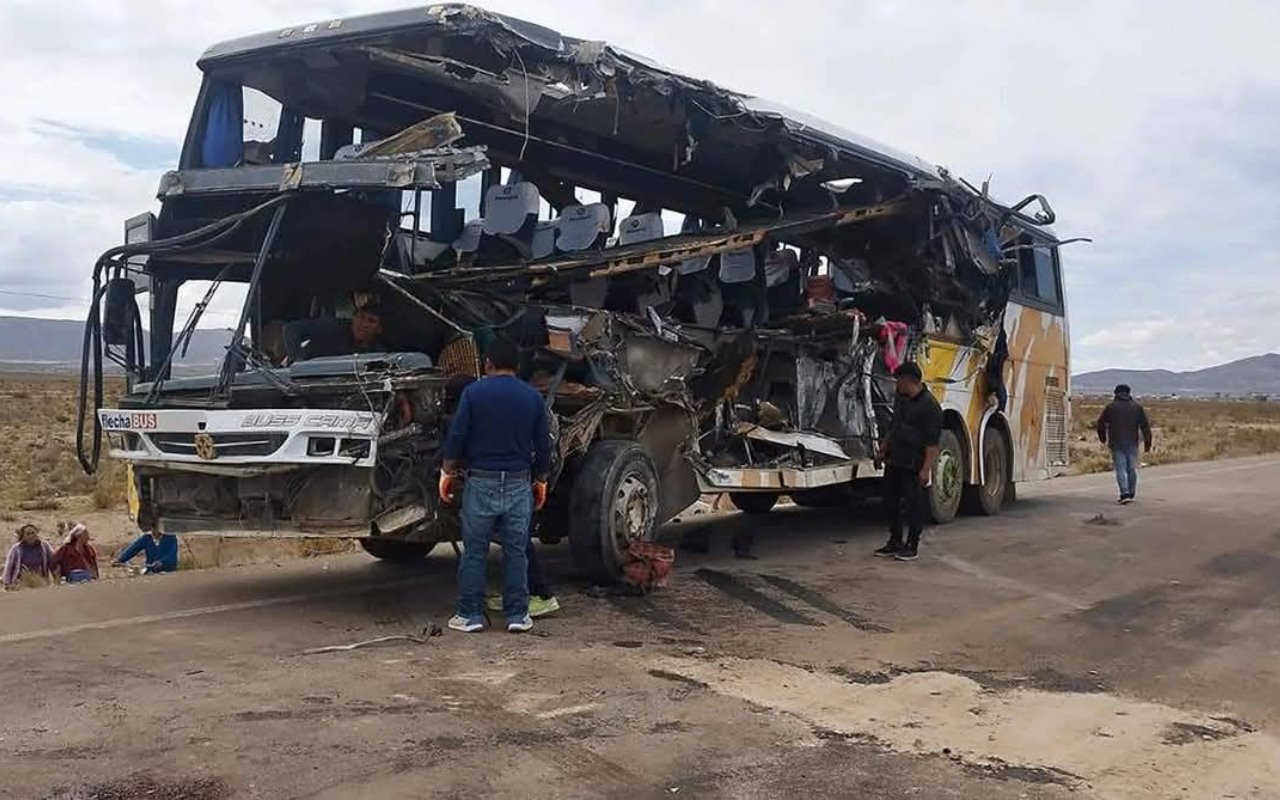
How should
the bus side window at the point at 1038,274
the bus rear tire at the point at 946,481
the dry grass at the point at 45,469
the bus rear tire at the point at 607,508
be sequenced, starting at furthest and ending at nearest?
1. the dry grass at the point at 45,469
2. the bus side window at the point at 1038,274
3. the bus rear tire at the point at 946,481
4. the bus rear tire at the point at 607,508

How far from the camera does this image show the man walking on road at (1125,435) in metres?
15.7

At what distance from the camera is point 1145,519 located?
13516 mm

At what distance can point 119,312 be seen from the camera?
7.68m

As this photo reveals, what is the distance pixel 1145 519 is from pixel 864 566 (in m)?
5.11

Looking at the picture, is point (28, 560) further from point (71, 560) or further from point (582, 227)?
point (582, 227)

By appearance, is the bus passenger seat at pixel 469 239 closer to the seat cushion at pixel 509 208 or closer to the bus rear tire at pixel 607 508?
the seat cushion at pixel 509 208

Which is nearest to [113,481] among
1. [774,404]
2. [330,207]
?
[774,404]

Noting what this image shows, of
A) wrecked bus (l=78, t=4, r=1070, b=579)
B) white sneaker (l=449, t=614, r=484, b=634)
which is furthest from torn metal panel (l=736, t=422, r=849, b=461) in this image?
white sneaker (l=449, t=614, r=484, b=634)

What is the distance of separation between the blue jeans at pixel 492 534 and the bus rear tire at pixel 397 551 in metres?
2.50

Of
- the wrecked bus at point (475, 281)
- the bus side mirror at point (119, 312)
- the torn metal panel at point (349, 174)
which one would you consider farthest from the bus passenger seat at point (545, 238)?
the bus side mirror at point (119, 312)

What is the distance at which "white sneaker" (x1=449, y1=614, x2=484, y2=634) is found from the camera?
6945 mm

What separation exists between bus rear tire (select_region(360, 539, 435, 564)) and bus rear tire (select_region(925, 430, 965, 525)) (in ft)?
16.8

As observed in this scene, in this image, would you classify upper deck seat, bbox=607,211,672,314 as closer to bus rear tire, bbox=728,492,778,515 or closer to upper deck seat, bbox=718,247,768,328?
upper deck seat, bbox=718,247,768,328

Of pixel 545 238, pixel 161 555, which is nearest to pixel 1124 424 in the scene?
pixel 545 238
